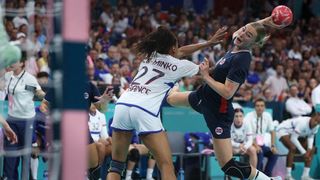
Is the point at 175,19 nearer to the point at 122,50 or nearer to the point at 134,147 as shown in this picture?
the point at 122,50

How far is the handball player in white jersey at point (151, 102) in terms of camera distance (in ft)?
24.9

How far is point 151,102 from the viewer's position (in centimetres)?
766

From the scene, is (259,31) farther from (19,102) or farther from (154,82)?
(19,102)

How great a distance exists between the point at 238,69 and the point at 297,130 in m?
6.80

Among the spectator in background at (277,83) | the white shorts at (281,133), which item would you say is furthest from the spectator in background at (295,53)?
the white shorts at (281,133)

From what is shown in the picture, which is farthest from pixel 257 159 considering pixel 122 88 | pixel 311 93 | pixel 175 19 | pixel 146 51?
pixel 175 19

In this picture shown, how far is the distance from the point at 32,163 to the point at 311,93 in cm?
796

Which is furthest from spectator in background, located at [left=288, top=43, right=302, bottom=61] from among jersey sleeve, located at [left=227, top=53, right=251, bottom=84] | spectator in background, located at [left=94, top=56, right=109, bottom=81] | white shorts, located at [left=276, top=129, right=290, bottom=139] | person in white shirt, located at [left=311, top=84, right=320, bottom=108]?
jersey sleeve, located at [left=227, top=53, right=251, bottom=84]

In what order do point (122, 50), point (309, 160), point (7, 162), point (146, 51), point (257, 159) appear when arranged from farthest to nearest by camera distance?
1. point (122, 50)
2. point (309, 160)
3. point (257, 159)
4. point (7, 162)
5. point (146, 51)

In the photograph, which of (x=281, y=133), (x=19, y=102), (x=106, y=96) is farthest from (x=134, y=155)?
(x=106, y=96)

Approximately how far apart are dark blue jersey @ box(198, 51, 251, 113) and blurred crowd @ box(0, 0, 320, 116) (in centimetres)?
394

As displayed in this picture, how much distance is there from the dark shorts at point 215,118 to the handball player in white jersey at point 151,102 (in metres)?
0.77

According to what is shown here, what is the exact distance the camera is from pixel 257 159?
13.3 metres

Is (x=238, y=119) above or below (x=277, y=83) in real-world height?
above
